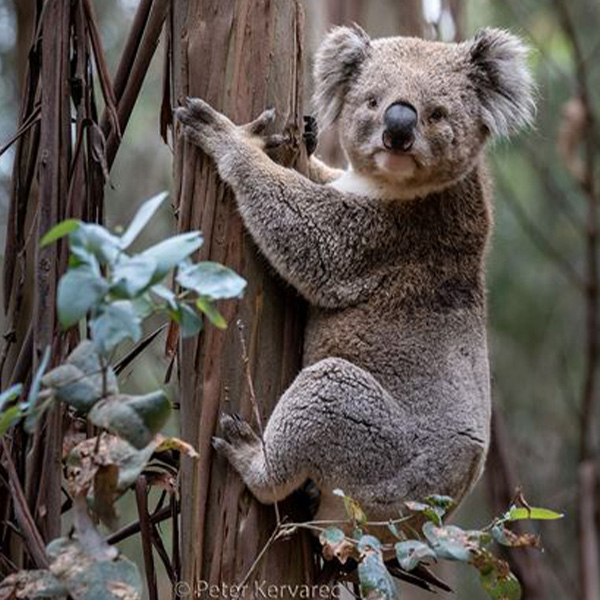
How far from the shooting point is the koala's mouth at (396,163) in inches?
133

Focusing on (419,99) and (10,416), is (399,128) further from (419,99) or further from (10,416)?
(10,416)

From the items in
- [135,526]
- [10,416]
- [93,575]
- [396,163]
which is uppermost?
[396,163]

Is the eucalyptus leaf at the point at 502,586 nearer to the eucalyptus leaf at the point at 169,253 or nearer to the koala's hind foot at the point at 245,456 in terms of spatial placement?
the koala's hind foot at the point at 245,456

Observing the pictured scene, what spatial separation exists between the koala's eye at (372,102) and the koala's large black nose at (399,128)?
218 millimetres

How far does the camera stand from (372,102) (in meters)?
3.61

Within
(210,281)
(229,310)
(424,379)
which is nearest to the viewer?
(210,281)

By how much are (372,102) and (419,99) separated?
19cm

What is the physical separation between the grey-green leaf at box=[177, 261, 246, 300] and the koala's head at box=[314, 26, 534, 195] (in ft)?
5.72

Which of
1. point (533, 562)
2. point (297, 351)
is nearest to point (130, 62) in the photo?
point (297, 351)

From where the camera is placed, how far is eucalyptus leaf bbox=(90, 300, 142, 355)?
5.17ft

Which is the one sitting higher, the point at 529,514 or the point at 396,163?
the point at 396,163

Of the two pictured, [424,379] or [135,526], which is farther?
[424,379]

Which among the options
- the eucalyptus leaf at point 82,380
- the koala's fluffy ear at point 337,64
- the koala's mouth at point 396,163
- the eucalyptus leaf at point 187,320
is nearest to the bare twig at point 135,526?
the eucalyptus leaf at point 82,380

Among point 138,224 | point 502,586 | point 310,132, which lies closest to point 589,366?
point 310,132
